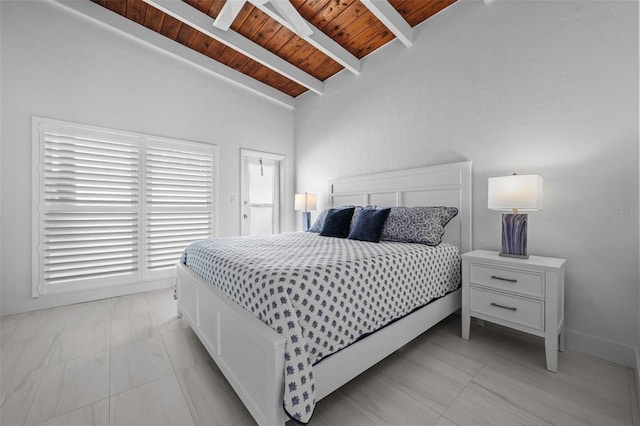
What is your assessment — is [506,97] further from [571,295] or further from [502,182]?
[571,295]

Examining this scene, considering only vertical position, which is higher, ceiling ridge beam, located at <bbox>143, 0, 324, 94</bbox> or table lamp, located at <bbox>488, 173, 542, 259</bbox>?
ceiling ridge beam, located at <bbox>143, 0, 324, 94</bbox>

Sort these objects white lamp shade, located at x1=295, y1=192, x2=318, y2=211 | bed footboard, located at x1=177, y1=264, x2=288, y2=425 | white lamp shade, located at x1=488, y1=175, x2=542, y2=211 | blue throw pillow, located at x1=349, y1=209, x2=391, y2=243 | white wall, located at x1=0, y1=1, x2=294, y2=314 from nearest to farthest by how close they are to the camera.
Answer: bed footboard, located at x1=177, y1=264, x2=288, y2=425 → white lamp shade, located at x1=488, y1=175, x2=542, y2=211 → blue throw pillow, located at x1=349, y1=209, x2=391, y2=243 → white wall, located at x1=0, y1=1, x2=294, y2=314 → white lamp shade, located at x1=295, y1=192, x2=318, y2=211

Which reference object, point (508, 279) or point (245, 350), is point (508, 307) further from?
point (245, 350)

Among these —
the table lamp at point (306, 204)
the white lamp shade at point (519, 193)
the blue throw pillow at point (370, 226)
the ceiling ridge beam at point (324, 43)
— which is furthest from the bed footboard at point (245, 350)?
the ceiling ridge beam at point (324, 43)

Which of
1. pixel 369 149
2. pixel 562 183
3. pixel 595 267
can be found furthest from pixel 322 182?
pixel 595 267

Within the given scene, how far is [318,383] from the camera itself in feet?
4.03

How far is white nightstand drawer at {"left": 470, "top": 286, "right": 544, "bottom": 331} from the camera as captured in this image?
173 cm

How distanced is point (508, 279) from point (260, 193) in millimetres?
3699

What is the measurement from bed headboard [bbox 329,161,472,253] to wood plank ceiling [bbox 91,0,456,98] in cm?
156

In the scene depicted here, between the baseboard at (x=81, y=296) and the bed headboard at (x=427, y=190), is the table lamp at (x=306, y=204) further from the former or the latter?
the baseboard at (x=81, y=296)

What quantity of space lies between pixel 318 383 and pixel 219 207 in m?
3.18

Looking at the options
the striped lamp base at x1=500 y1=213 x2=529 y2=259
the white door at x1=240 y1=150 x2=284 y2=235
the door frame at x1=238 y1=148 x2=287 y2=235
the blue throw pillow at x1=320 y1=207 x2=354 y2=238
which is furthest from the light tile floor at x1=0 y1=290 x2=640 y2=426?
the white door at x1=240 y1=150 x2=284 y2=235

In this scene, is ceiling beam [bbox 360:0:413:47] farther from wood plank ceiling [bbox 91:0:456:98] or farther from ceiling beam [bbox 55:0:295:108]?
ceiling beam [bbox 55:0:295:108]

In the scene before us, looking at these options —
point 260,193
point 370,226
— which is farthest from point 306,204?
point 370,226
